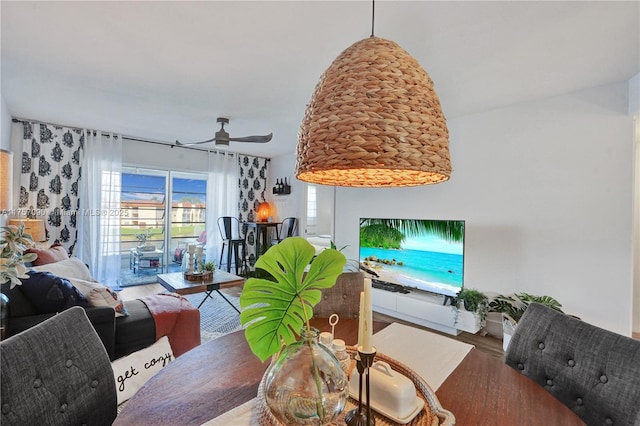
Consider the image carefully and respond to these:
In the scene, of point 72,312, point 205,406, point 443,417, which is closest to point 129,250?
point 72,312

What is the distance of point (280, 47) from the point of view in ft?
6.85

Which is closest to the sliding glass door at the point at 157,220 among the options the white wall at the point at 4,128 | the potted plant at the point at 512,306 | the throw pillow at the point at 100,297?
the white wall at the point at 4,128

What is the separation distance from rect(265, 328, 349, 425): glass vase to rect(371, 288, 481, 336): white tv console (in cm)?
237

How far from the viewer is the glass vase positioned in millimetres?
712

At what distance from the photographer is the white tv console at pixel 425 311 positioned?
2974 mm

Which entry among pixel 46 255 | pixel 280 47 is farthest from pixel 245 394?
pixel 46 255

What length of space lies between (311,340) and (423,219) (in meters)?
3.05

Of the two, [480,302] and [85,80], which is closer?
[85,80]

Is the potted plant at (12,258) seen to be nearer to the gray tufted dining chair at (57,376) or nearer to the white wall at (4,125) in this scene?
the gray tufted dining chair at (57,376)

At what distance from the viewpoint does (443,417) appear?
0.79 meters

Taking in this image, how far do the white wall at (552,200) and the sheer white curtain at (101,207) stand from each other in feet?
15.4

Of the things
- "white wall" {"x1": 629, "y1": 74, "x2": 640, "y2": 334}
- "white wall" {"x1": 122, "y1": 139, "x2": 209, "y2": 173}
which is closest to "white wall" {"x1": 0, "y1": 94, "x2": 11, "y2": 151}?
"white wall" {"x1": 122, "y1": 139, "x2": 209, "y2": 173}

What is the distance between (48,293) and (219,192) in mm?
4024

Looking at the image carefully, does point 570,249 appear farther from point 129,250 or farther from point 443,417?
point 129,250
